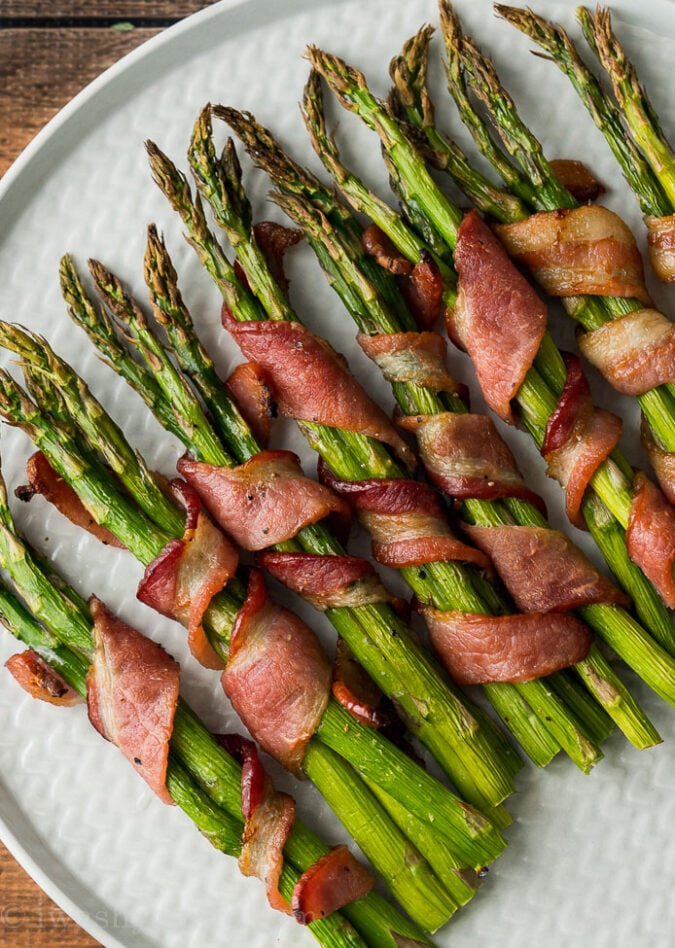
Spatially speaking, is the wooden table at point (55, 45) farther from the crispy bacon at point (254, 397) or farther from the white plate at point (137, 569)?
the crispy bacon at point (254, 397)

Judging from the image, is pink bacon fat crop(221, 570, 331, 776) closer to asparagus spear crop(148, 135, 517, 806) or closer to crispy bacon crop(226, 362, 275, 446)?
asparagus spear crop(148, 135, 517, 806)

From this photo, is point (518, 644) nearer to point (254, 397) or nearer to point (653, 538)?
point (653, 538)

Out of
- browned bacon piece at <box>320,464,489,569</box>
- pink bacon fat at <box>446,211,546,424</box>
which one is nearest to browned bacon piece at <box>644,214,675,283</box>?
pink bacon fat at <box>446,211,546,424</box>

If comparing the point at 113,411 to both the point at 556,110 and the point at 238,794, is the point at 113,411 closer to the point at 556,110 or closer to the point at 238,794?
the point at 238,794

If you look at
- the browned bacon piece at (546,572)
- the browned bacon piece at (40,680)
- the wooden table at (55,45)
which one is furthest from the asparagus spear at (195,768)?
the wooden table at (55,45)

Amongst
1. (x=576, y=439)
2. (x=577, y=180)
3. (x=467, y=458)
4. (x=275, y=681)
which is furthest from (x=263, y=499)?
(x=577, y=180)

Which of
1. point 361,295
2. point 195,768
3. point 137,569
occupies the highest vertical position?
point 361,295

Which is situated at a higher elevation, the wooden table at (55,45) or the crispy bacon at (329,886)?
the wooden table at (55,45)

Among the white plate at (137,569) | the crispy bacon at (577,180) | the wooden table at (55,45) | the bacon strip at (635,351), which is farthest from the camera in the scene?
the wooden table at (55,45)
